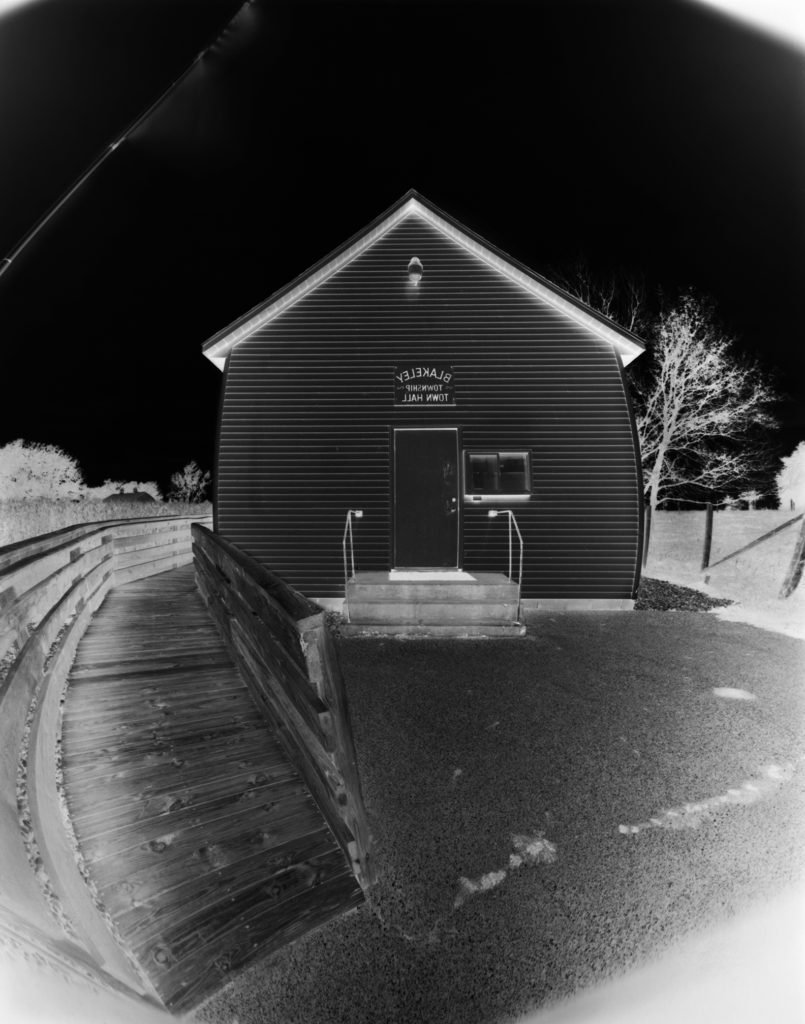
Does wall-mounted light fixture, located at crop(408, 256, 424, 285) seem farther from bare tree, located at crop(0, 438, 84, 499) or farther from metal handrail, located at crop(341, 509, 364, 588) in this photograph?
bare tree, located at crop(0, 438, 84, 499)

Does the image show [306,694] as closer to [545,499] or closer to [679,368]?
[545,499]

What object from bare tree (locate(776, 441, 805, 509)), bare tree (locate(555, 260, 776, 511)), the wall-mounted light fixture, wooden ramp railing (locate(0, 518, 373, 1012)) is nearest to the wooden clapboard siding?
the wall-mounted light fixture

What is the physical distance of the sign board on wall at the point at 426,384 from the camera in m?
8.06

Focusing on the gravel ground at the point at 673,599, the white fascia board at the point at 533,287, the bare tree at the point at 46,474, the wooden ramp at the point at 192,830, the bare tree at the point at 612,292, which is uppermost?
the bare tree at the point at 612,292

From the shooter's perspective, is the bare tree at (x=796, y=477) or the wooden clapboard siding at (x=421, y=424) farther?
the wooden clapboard siding at (x=421, y=424)

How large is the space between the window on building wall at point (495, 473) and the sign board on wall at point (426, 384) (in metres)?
1.04

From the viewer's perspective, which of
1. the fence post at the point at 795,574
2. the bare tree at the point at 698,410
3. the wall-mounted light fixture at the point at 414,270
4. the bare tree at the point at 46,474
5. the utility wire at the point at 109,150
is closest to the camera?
the utility wire at the point at 109,150

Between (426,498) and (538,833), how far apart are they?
600cm

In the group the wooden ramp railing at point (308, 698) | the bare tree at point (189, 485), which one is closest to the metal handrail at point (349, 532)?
the wooden ramp railing at point (308, 698)

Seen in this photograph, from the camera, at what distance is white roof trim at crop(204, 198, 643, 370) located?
8.08 meters

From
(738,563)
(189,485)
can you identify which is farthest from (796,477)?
(189,485)

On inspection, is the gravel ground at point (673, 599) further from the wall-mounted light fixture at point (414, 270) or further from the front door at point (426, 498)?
the wall-mounted light fixture at point (414, 270)

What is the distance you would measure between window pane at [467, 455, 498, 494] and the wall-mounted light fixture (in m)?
3.08

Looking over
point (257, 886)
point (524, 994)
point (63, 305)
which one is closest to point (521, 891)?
point (524, 994)
